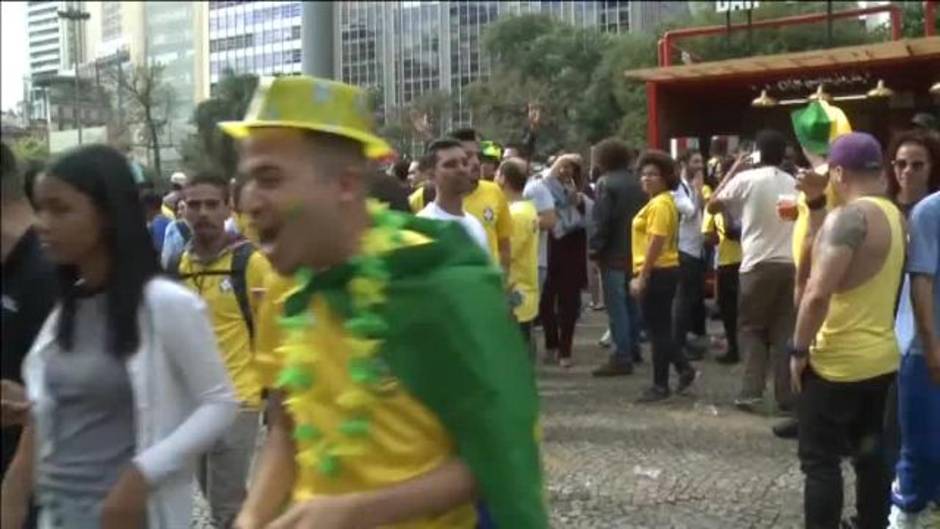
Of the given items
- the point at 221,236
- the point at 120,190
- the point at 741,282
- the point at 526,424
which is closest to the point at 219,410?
the point at 120,190

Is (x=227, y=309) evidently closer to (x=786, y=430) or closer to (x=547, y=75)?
(x=786, y=430)

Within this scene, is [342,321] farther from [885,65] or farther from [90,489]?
[885,65]

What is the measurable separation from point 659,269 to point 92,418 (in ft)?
23.7

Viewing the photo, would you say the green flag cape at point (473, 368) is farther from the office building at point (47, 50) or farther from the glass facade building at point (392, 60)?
the office building at point (47, 50)

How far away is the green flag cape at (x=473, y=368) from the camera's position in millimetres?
2225

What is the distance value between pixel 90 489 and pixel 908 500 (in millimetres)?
3456

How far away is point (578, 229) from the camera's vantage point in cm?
1273

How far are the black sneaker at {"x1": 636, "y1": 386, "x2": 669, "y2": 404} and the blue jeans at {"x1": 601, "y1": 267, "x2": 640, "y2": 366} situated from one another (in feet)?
4.23

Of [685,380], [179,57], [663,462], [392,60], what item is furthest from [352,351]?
[685,380]

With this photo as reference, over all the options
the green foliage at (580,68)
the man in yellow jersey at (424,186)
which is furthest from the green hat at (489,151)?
the green foliage at (580,68)

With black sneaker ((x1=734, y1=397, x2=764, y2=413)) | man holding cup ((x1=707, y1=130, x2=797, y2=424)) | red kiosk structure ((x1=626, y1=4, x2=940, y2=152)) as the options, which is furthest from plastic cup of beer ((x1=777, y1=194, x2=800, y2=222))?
red kiosk structure ((x1=626, y1=4, x2=940, y2=152))

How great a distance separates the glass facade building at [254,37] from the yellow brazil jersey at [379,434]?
2.47 meters

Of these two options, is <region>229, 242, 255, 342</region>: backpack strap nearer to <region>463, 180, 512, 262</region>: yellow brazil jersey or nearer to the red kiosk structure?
<region>463, 180, 512, 262</region>: yellow brazil jersey

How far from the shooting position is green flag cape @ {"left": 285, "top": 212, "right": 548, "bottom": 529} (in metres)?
2.22
